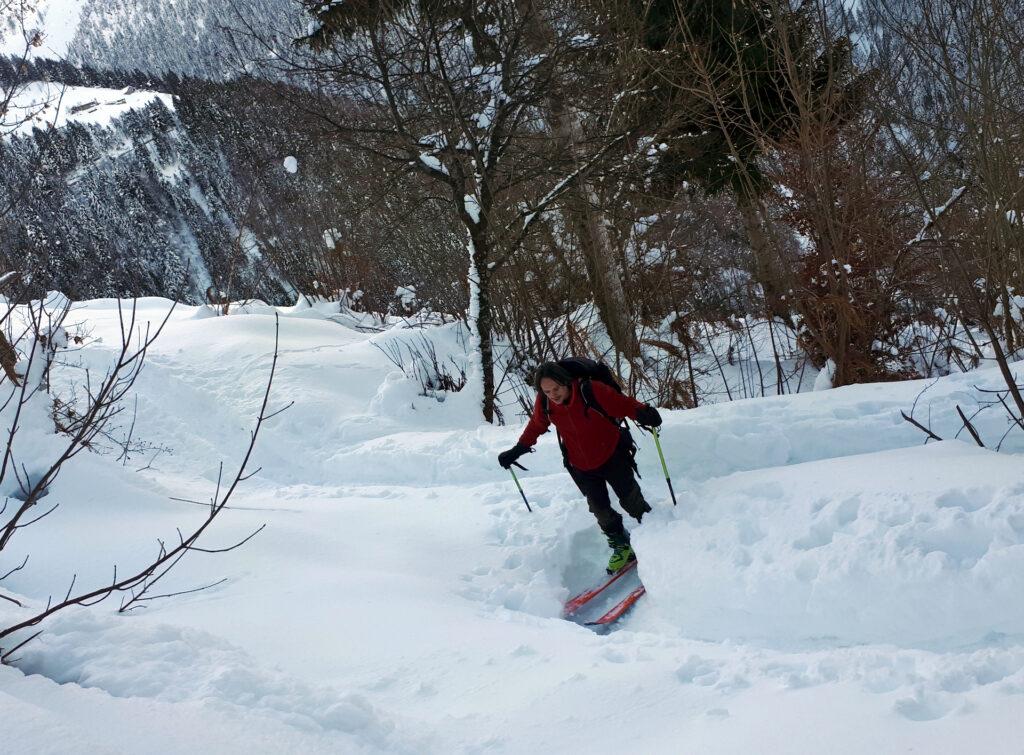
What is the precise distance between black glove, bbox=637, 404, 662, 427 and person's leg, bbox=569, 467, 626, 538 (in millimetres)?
553

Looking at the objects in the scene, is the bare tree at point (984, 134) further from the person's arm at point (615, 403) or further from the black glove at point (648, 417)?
the person's arm at point (615, 403)

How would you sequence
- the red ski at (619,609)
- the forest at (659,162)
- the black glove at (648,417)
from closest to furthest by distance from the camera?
the red ski at (619,609)
the black glove at (648,417)
the forest at (659,162)

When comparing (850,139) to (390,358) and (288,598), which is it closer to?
(390,358)

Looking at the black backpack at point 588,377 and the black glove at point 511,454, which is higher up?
the black backpack at point 588,377

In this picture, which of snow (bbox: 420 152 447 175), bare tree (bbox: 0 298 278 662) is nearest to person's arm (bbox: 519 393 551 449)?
bare tree (bbox: 0 298 278 662)

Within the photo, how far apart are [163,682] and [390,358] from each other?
833 centimetres

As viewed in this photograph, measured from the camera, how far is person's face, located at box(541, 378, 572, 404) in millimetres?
4457

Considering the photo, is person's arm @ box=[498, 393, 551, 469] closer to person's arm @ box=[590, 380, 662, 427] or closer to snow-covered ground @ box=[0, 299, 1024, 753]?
person's arm @ box=[590, 380, 662, 427]

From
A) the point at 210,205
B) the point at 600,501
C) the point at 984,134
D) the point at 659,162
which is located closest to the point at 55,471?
the point at 600,501

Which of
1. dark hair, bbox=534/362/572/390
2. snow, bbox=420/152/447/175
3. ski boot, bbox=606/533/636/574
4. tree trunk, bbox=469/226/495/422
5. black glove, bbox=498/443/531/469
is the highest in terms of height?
snow, bbox=420/152/447/175

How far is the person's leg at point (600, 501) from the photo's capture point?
15.6ft

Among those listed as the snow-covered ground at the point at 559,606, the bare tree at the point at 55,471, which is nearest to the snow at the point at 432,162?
the bare tree at the point at 55,471

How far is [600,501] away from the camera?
4.76 m

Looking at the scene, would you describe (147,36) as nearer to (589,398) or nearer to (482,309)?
(482,309)
